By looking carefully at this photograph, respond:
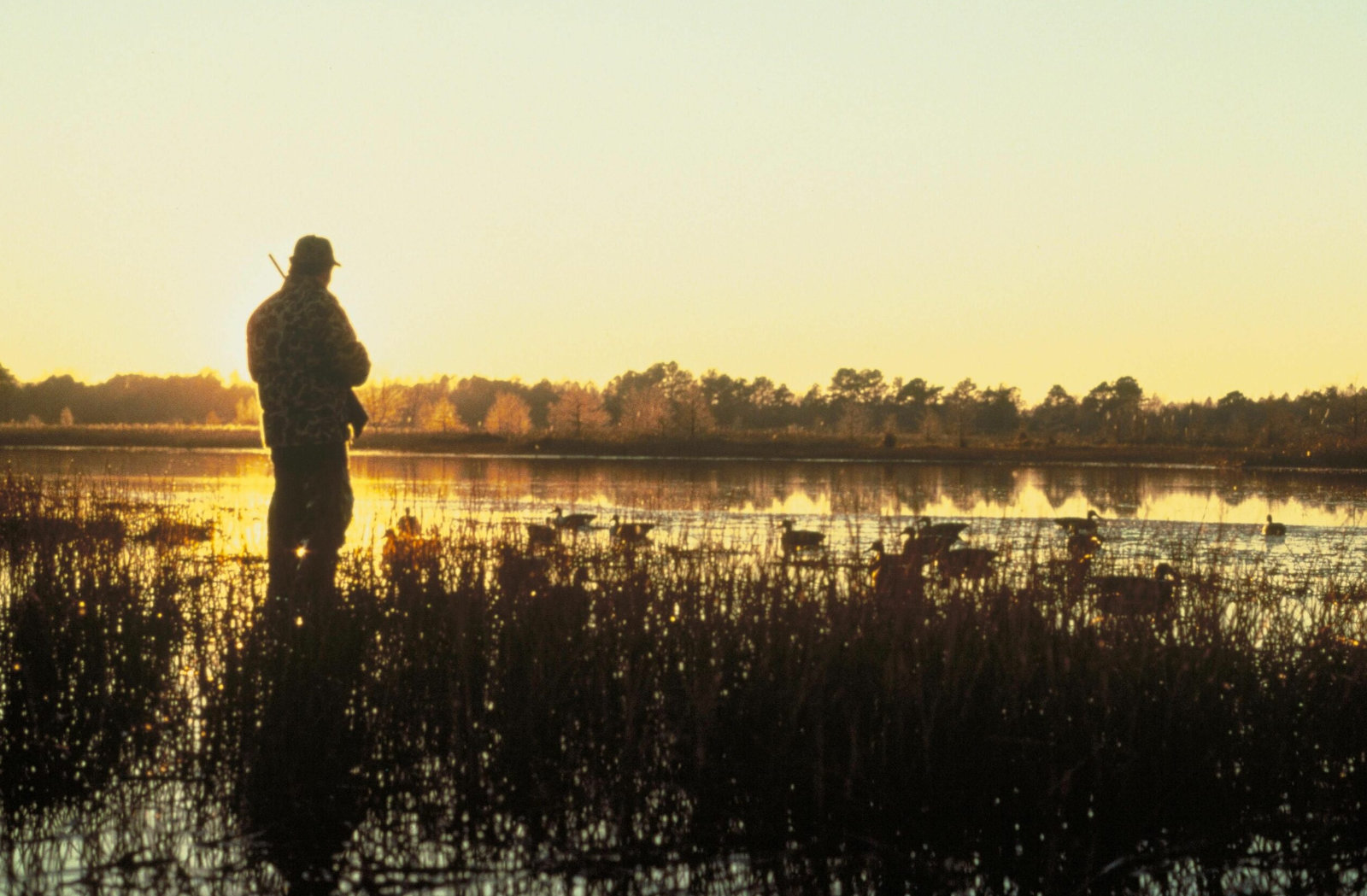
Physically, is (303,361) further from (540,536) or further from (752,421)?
(752,421)

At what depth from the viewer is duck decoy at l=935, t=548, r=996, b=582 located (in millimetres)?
7083

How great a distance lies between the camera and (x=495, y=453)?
51.4 m

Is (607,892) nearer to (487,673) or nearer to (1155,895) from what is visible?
(487,673)

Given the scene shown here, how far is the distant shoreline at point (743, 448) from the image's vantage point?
1836 inches

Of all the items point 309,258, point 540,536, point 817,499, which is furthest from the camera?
point 817,499

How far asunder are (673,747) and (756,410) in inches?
4710

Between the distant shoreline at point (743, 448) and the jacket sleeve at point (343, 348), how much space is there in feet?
131

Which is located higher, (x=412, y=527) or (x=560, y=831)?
(x=412, y=527)

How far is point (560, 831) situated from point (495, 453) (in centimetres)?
4741

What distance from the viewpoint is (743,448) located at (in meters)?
54.8

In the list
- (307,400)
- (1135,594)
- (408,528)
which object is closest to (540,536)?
(408,528)

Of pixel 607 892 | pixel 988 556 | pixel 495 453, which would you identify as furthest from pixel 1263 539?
pixel 495 453

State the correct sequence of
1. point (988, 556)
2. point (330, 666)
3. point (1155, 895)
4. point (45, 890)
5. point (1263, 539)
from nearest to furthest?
point (45, 890)
point (1155, 895)
point (330, 666)
point (988, 556)
point (1263, 539)

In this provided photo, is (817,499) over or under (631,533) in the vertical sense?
under
